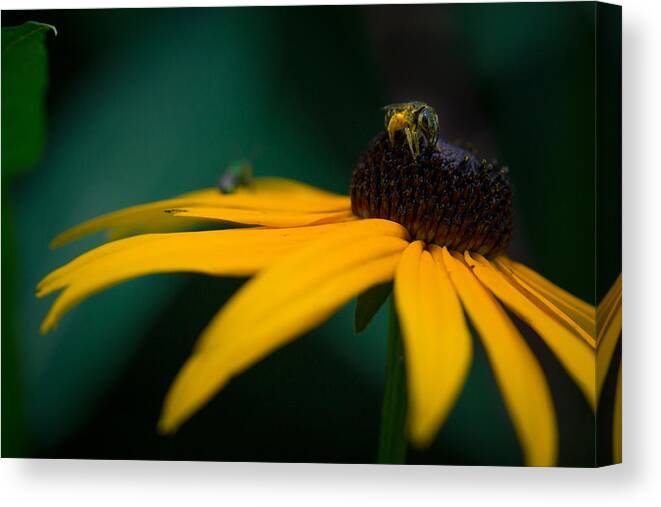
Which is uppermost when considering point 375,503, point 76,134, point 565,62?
point 565,62

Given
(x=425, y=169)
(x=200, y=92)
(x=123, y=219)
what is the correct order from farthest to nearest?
(x=200, y=92) → (x=123, y=219) → (x=425, y=169)

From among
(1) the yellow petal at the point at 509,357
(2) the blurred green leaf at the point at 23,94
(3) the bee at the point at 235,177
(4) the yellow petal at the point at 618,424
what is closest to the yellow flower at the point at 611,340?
(4) the yellow petal at the point at 618,424

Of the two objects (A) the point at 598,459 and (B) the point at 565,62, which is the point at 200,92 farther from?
(A) the point at 598,459

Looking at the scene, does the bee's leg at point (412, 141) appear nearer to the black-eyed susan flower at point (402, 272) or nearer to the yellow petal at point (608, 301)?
the black-eyed susan flower at point (402, 272)

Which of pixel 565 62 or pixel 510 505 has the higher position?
pixel 565 62

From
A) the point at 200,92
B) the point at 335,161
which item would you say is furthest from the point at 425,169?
the point at 200,92

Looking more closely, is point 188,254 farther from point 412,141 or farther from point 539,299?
point 539,299
